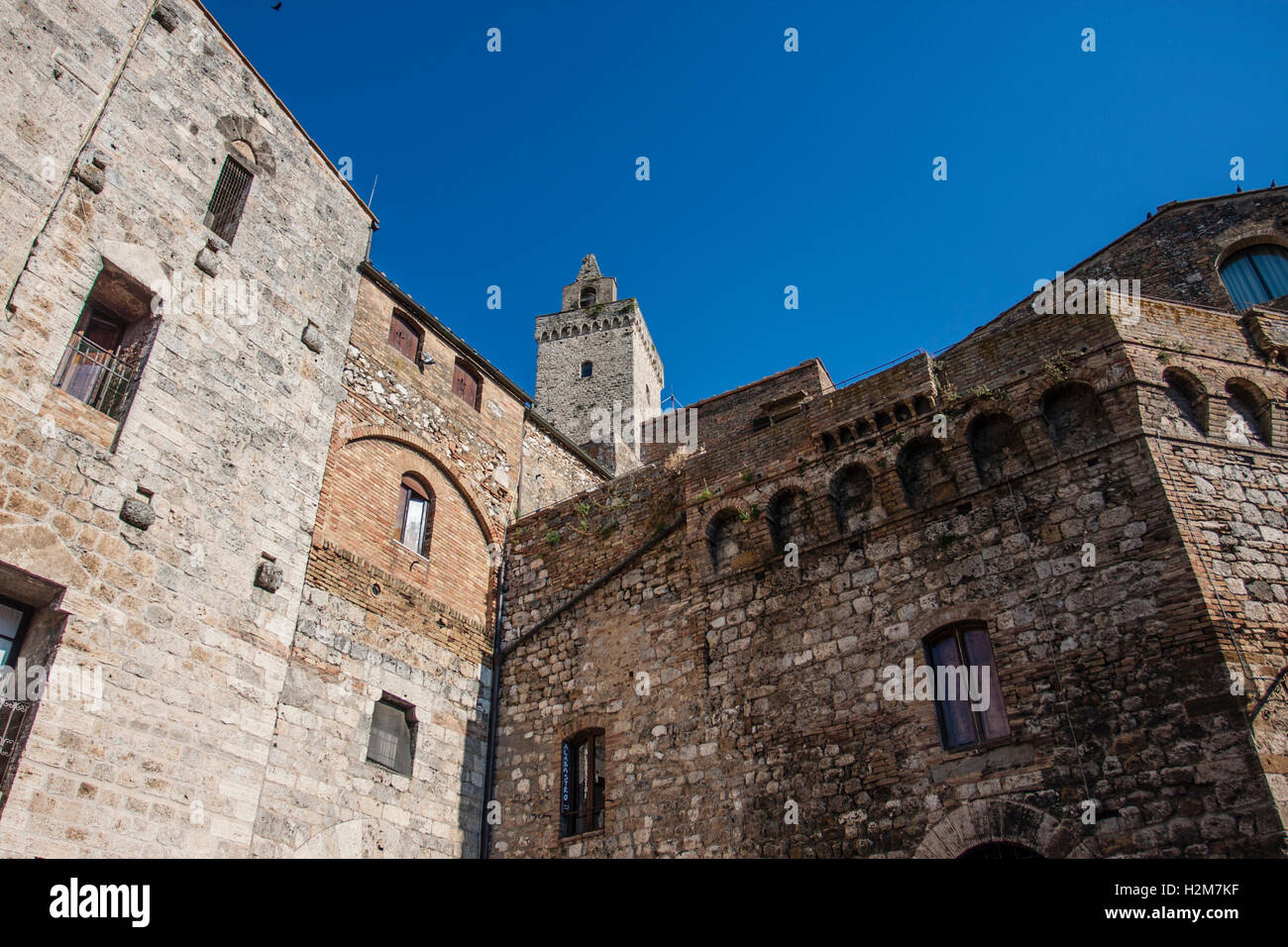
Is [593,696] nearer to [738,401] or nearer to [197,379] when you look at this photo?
[197,379]

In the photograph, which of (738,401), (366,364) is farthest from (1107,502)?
(738,401)

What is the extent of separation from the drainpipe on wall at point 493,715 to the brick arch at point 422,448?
0.61 metres

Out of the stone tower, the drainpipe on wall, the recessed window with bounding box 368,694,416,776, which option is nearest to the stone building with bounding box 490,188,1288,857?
the drainpipe on wall

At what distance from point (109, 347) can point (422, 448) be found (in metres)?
4.57

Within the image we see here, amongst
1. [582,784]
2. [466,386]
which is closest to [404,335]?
[466,386]

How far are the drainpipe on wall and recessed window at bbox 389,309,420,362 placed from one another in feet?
11.4

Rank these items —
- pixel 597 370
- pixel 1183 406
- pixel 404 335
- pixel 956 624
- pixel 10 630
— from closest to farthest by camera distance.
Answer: pixel 10 630 < pixel 956 624 < pixel 1183 406 < pixel 404 335 < pixel 597 370

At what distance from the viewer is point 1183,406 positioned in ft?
32.4

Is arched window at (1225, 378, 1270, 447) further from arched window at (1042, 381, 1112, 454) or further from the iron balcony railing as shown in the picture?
the iron balcony railing

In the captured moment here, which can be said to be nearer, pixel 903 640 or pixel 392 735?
pixel 903 640

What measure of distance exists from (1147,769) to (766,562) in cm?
473

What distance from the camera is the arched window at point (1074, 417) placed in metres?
9.81

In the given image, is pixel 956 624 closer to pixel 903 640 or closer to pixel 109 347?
pixel 903 640

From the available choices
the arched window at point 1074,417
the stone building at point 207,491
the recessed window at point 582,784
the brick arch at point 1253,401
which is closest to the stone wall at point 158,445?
the stone building at point 207,491
